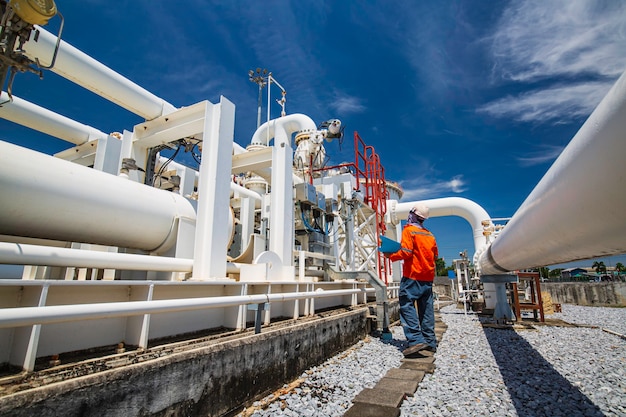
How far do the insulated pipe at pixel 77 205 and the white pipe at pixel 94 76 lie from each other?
1.72m

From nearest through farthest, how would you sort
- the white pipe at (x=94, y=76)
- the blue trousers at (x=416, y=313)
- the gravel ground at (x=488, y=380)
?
1. the gravel ground at (x=488, y=380)
2. the white pipe at (x=94, y=76)
3. the blue trousers at (x=416, y=313)

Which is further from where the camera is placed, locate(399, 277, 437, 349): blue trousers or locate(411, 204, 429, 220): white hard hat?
locate(411, 204, 429, 220): white hard hat

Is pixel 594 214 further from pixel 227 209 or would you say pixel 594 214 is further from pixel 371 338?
pixel 371 338

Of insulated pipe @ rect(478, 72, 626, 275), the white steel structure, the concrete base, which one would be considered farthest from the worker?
insulated pipe @ rect(478, 72, 626, 275)

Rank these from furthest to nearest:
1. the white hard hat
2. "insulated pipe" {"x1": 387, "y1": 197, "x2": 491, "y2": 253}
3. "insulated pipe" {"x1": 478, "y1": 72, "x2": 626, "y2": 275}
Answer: "insulated pipe" {"x1": 387, "y1": 197, "x2": 491, "y2": 253} < the white hard hat < "insulated pipe" {"x1": 478, "y1": 72, "x2": 626, "y2": 275}

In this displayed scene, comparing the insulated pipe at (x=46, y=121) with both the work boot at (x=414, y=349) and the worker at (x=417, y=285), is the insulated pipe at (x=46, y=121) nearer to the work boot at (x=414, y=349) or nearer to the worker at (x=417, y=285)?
the worker at (x=417, y=285)

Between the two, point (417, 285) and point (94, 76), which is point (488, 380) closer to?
point (417, 285)

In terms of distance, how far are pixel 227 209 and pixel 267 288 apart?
0.95m

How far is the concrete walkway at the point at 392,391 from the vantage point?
2.22 m

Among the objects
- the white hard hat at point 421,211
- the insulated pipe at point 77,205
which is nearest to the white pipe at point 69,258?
the insulated pipe at point 77,205

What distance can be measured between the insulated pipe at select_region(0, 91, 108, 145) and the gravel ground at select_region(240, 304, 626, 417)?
4225mm

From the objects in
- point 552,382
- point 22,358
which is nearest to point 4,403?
point 22,358

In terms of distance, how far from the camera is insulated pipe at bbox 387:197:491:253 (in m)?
11.3

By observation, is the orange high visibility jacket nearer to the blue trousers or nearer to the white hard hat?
the blue trousers
